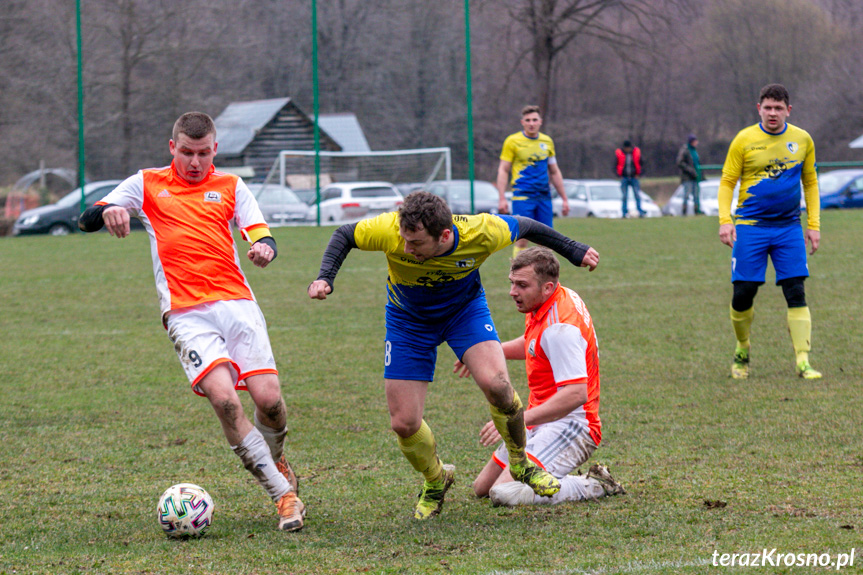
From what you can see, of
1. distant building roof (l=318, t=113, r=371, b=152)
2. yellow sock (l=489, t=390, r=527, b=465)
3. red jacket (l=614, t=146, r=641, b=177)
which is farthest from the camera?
red jacket (l=614, t=146, r=641, b=177)

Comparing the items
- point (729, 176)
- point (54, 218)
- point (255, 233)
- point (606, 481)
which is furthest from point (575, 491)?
point (54, 218)

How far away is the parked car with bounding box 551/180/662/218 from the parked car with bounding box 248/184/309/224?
8.60 meters

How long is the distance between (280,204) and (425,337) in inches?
705

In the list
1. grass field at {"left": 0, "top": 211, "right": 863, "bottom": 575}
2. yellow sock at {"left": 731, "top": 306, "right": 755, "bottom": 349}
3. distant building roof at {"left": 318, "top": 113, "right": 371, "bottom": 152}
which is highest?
distant building roof at {"left": 318, "top": 113, "right": 371, "bottom": 152}

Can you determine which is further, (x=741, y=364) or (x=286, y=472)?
(x=741, y=364)

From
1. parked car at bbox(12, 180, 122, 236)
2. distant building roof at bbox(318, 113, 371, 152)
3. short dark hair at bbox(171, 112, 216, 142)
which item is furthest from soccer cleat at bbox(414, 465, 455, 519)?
parked car at bbox(12, 180, 122, 236)

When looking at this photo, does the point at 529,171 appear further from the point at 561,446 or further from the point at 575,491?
the point at 575,491

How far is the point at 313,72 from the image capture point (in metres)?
22.7

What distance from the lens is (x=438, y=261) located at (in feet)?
14.3

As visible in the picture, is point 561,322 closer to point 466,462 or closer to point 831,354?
point 466,462

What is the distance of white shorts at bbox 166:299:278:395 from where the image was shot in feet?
14.2

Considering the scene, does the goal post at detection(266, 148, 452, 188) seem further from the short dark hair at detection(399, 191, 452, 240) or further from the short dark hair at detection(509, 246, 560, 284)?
the short dark hair at detection(399, 191, 452, 240)

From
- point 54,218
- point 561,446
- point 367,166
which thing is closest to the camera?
point 561,446

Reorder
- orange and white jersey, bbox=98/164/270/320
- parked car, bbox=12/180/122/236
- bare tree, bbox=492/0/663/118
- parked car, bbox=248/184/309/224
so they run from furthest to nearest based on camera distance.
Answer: bare tree, bbox=492/0/663/118 → parked car, bbox=12/180/122/236 → parked car, bbox=248/184/309/224 → orange and white jersey, bbox=98/164/270/320
